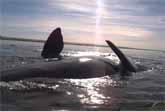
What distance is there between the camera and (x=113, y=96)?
25.9ft

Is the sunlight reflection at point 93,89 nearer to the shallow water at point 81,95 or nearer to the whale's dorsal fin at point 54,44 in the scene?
the shallow water at point 81,95

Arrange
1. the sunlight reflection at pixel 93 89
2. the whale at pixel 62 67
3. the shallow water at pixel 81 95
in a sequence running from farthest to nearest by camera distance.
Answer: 1. the whale at pixel 62 67
2. the sunlight reflection at pixel 93 89
3. the shallow water at pixel 81 95

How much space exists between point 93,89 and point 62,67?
73.4 inches

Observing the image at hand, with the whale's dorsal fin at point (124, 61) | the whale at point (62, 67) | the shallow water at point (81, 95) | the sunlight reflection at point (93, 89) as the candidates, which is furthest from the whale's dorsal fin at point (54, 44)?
the shallow water at point (81, 95)

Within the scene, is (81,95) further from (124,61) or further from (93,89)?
(124,61)

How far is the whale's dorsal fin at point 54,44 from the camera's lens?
→ 12836 millimetres

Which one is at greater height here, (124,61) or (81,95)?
(124,61)

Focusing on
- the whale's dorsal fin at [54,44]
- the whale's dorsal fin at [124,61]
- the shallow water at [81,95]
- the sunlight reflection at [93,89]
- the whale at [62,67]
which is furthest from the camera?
the whale's dorsal fin at [54,44]

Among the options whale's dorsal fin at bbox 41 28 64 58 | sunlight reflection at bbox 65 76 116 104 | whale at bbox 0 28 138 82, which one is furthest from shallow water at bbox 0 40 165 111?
whale's dorsal fin at bbox 41 28 64 58

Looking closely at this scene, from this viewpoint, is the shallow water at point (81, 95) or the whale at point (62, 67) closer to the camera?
the shallow water at point (81, 95)

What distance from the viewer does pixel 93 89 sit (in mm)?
8586

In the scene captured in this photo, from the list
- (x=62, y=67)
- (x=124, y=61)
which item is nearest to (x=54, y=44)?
(x=124, y=61)

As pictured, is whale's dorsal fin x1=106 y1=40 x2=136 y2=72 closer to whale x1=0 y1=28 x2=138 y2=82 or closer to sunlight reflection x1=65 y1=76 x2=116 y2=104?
whale x1=0 y1=28 x2=138 y2=82

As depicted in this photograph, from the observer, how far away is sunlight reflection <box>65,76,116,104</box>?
23.7 ft
